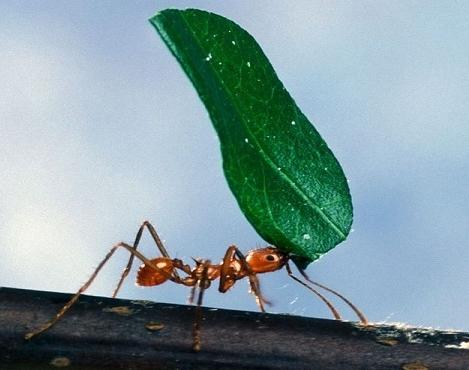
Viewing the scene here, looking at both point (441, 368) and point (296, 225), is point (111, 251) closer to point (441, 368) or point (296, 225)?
point (296, 225)

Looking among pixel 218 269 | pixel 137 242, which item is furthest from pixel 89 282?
pixel 218 269

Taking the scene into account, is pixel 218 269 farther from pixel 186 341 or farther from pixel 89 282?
pixel 186 341

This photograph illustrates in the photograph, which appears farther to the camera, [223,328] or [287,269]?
[287,269]

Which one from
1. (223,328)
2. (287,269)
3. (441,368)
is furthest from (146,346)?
(287,269)

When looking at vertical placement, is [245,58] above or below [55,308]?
above

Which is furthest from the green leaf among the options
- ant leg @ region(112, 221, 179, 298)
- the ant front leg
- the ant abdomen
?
the ant abdomen

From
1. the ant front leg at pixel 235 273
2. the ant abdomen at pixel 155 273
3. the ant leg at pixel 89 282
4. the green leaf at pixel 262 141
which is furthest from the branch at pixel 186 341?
the ant abdomen at pixel 155 273

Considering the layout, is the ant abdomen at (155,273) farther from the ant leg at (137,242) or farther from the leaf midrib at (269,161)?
the leaf midrib at (269,161)
